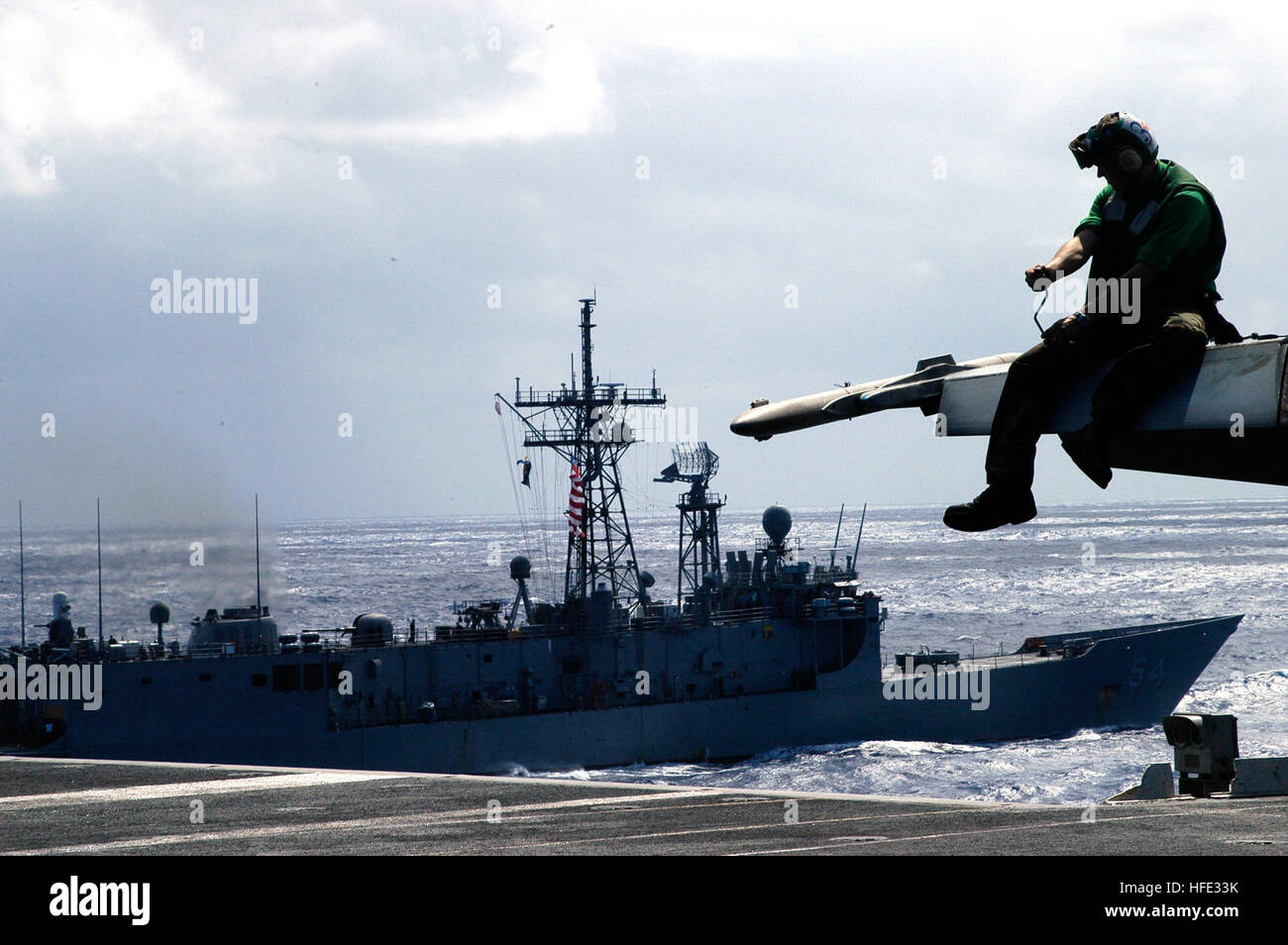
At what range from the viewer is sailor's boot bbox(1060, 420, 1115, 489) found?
3578 millimetres

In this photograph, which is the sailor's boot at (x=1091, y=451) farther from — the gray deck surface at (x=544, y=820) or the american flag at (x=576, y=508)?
the american flag at (x=576, y=508)

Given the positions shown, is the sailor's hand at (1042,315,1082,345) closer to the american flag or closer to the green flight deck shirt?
the green flight deck shirt

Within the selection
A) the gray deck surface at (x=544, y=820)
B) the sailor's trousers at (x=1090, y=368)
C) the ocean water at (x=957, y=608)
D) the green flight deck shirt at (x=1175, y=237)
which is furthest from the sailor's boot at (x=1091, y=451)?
the ocean water at (x=957, y=608)

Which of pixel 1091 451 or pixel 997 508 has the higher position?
pixel 1091 451

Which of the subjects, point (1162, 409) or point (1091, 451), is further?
point (1091, 451)

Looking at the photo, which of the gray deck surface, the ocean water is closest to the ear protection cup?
the gray deck surface

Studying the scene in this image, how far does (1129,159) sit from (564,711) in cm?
3656

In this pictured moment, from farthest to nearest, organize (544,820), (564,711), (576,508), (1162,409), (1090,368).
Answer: (576,508) < (564,711) < (544,820) < (1090,368) < (1162,409)

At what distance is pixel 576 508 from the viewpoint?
42.7 m

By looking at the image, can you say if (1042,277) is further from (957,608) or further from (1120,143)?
(957,608)

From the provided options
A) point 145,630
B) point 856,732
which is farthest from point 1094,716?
point 145,630

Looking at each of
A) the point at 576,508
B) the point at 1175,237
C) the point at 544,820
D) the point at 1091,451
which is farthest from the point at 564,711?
the point at 1175,237
